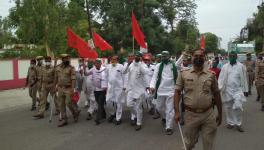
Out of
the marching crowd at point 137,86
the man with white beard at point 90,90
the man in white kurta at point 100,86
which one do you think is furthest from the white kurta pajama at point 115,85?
the man with white beard at point 90,90

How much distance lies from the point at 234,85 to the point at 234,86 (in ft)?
0.08

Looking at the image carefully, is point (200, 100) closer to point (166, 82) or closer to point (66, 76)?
point (166, 82)

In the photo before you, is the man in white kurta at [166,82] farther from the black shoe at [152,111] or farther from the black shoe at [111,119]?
the black shoe at [152,111]

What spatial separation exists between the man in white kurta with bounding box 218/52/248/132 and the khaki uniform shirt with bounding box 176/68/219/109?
3.90m

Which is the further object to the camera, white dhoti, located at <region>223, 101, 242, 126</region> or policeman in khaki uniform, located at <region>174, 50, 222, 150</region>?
white dhoti, located at <region>223, 101, 242, 126</region>

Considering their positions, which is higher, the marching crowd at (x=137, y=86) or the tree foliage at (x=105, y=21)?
the tree foliage at (x=105, y=21)

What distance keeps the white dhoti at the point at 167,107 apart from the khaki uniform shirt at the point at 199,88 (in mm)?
3385

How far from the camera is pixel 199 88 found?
5266 millimetres

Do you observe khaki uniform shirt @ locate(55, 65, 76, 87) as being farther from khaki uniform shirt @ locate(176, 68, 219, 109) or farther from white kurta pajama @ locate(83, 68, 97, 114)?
khaki uniform shirt @ locate(176, 68, 219, 109)

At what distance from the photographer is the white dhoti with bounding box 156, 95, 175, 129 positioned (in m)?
8.73

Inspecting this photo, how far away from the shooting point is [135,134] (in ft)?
28.8

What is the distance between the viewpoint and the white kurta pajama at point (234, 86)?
9055 millimetres

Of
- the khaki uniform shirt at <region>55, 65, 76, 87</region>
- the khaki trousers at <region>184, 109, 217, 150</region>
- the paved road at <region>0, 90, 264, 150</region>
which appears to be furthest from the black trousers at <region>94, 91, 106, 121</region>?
the khaki trousers at <region>184, 109, 217, 150</region>

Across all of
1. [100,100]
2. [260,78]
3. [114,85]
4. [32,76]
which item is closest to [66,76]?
[100,100]
